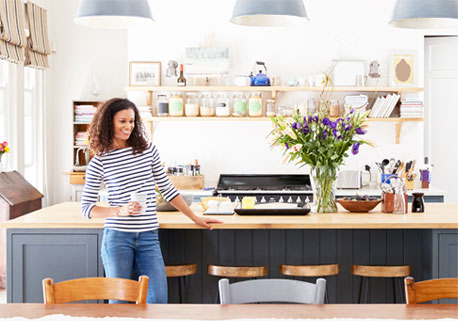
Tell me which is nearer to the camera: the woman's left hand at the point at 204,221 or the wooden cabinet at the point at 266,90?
the woman's left hand at the point at 204,221

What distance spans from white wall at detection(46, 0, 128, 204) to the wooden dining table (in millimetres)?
5539

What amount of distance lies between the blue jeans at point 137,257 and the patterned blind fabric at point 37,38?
3.86 m

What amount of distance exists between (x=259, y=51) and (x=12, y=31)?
244cm

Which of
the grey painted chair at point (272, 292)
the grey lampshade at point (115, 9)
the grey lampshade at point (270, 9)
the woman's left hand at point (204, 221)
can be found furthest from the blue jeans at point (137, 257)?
the grey lampshade at point (270, 9)

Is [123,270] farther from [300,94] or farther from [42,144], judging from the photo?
[42,144]

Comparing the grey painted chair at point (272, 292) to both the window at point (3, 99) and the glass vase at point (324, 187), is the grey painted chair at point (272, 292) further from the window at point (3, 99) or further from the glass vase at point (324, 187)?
the window at point (3, 99)

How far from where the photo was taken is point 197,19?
21.1ft

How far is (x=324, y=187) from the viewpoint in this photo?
3830mm

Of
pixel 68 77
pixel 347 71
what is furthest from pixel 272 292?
pixel 68 77

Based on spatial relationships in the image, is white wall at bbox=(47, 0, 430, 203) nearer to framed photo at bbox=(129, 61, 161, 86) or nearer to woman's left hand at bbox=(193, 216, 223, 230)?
framed photo at bbox=(129, 61, 161, 86)

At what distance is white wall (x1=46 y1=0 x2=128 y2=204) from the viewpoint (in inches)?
297

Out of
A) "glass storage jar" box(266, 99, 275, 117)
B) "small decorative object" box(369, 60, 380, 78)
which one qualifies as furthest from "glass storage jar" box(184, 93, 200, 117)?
"small decorative object" box(369, 60, 380, 78)

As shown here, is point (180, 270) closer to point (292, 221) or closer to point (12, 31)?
point (292, 221)

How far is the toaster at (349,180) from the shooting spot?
6137 mm
